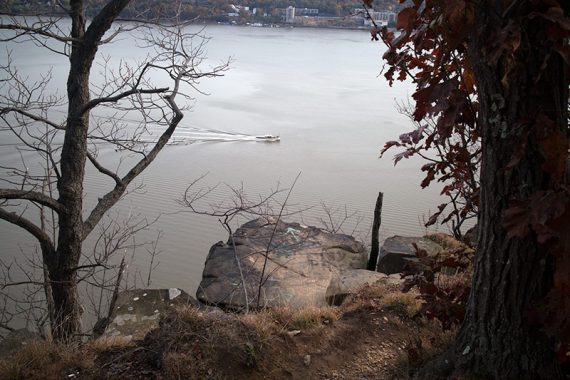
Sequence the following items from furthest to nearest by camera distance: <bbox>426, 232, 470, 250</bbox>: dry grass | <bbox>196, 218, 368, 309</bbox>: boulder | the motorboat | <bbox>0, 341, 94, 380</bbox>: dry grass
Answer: the motorboat < <bbox>426, 232, 470, 250</bbox>: dry grass < <bbox>196, 218, 368, 309</bbox>: boulder < <bbox>0, 341, 94, 380</bbox>: dry grass

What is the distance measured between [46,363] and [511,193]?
8.49ft

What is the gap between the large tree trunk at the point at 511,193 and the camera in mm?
1826

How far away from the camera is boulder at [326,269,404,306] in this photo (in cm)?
553

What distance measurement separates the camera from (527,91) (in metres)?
1.87

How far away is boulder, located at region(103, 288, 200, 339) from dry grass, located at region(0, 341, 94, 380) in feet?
8.03

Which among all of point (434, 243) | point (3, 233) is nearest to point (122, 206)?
point (3, 233)

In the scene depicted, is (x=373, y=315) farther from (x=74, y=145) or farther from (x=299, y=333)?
(x=74, y=145)

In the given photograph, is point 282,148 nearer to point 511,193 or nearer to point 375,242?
point 375,242

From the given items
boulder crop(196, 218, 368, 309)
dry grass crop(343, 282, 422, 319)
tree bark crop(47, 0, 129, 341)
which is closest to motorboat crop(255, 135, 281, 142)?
boulder crop(196, 218, 368, 309)

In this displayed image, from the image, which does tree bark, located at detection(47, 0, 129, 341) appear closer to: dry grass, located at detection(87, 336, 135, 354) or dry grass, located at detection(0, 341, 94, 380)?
dry grass, located at detection(87, 336, 135, 354)

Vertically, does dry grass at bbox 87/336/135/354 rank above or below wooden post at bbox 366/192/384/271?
above

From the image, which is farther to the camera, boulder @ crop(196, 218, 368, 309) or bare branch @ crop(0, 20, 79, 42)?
boulder @ crop(196, 218, 368, 309)

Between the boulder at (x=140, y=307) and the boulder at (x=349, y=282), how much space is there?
151 cm

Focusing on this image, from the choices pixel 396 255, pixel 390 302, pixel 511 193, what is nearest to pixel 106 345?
pixel 390 302
